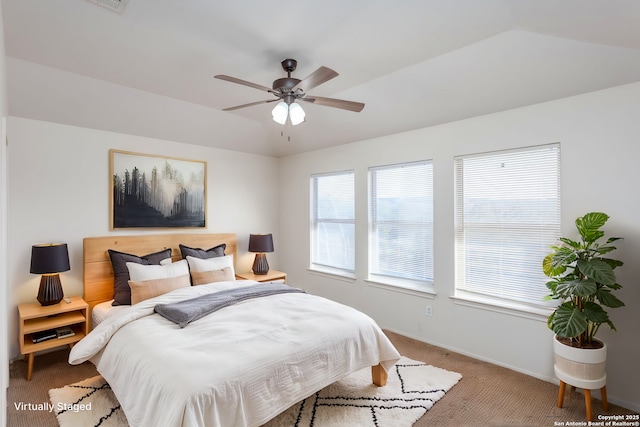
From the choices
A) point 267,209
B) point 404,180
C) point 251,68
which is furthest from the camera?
point 267,209

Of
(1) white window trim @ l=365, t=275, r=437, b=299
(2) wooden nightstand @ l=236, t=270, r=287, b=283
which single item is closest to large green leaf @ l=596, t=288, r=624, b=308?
(1) white window trim @ l=365, t=275, r=437, b=299

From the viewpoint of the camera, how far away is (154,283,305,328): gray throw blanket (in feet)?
8.05

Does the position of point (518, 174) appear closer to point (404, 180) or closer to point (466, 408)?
point (404, 180)

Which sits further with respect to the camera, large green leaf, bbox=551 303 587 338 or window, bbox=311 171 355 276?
window, bbox=311 171 355 276

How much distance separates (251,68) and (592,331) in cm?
337

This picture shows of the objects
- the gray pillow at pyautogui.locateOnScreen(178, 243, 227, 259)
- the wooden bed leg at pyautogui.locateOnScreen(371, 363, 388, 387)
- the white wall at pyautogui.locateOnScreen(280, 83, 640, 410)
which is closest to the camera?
the white wall at pyautogui.locateOnScreen(280, 83, 640, 410)

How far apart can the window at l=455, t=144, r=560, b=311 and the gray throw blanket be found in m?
1.88

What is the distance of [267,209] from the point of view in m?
5.18

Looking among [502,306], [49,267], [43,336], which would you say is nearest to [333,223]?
[502,306]

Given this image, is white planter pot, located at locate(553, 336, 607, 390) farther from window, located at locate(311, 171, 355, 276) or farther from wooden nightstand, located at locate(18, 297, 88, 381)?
wooden nightstand, located at locate(18, 297, 88, 381)

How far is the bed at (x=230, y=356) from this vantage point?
170 centimetres

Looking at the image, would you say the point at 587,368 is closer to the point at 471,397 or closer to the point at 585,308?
the point at 585,308

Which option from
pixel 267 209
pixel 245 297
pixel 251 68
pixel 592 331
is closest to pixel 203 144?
pixel 267 209

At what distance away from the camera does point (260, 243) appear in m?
4.54
